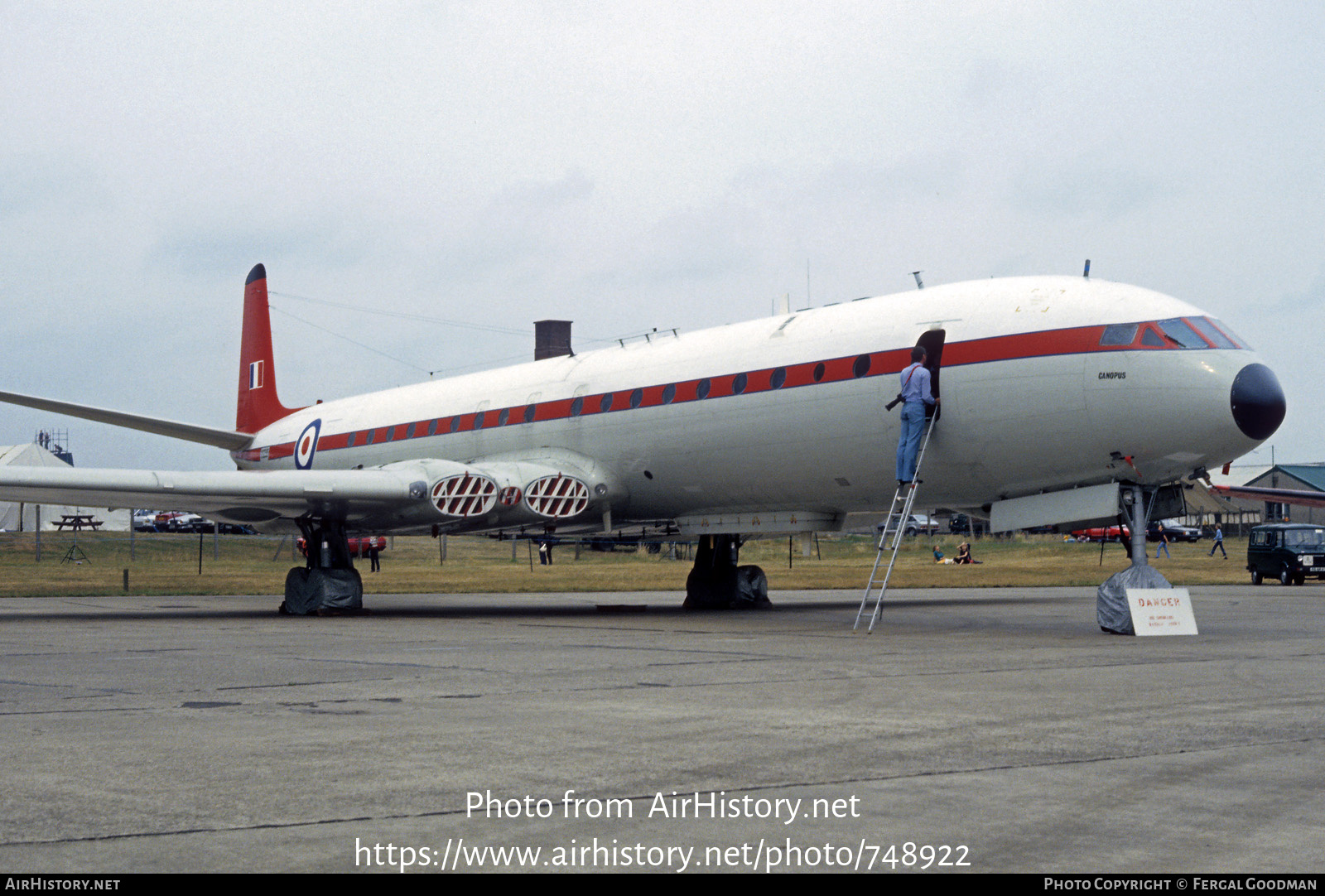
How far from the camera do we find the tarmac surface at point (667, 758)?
14.6ft

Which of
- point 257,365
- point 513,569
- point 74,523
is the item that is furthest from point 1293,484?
point 257,365

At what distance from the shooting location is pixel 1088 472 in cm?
1442

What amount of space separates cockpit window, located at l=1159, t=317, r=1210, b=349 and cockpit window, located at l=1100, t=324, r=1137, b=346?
0.31 m

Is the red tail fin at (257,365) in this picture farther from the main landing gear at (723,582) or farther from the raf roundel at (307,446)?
the main landing gear at (723,582)

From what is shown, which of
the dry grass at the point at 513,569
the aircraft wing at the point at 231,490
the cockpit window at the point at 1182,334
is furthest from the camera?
the dry grass at the point at 513,569

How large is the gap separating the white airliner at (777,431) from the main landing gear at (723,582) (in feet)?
0.17

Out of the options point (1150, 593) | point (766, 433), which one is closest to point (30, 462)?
point (766, 433)

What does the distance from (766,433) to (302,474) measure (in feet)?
23.3

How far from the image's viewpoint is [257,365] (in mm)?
28953

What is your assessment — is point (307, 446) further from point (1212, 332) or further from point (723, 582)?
point (1212, 332)

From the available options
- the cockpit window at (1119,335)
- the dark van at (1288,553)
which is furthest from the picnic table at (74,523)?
the cockpit window at (1119,335)

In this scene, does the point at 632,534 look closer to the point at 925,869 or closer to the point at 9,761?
the point at 9,761

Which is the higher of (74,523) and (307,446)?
(307,446)

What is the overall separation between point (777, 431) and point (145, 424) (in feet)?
43.9
